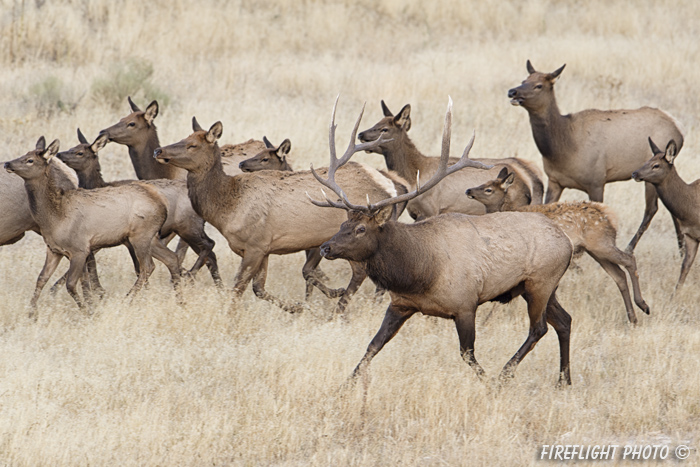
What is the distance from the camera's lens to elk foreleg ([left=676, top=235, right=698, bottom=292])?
959 centimetres

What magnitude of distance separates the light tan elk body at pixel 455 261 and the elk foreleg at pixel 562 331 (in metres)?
0.22

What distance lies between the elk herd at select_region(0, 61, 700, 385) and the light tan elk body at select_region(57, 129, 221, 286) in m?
0.02

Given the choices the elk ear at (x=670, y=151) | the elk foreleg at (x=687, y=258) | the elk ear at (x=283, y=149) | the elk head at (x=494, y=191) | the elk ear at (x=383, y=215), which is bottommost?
the elk foreleg at (x=687, y=258)

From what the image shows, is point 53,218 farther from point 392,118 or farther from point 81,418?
point 392,118

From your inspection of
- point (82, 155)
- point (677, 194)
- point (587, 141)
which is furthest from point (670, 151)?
point (82, 155)

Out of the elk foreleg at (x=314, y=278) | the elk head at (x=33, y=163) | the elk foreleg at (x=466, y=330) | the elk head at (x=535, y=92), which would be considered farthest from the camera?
the elk head at (x=535, y=92)

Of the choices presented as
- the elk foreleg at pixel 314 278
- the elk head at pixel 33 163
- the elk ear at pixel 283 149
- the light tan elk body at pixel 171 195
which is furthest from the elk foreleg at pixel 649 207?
the elk head at pixel 33 163

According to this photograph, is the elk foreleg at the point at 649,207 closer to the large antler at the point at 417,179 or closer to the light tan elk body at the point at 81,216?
the large antler at the point at 417,179

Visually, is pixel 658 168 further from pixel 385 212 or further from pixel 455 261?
pixel 385 212

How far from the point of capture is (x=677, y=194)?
972cm

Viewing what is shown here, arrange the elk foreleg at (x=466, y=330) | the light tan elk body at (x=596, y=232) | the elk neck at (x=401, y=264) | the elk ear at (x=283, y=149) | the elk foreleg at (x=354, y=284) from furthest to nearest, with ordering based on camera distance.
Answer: the elk ear at (x=283, y=149)
the elk foreleg at (x=354, y=284)
the light tan elk body at (x=596, y=232)
the elk foreleg at (x=466, y=330)
the elk neck at (x=401, y=264)

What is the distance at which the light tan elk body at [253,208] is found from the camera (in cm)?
873

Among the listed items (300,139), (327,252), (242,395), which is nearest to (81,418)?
(242,395)

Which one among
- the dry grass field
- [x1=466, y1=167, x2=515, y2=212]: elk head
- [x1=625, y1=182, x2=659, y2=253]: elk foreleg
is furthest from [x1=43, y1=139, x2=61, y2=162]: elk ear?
[x1=625, y1=182, x2=659, y2=253]: elk foreleg
